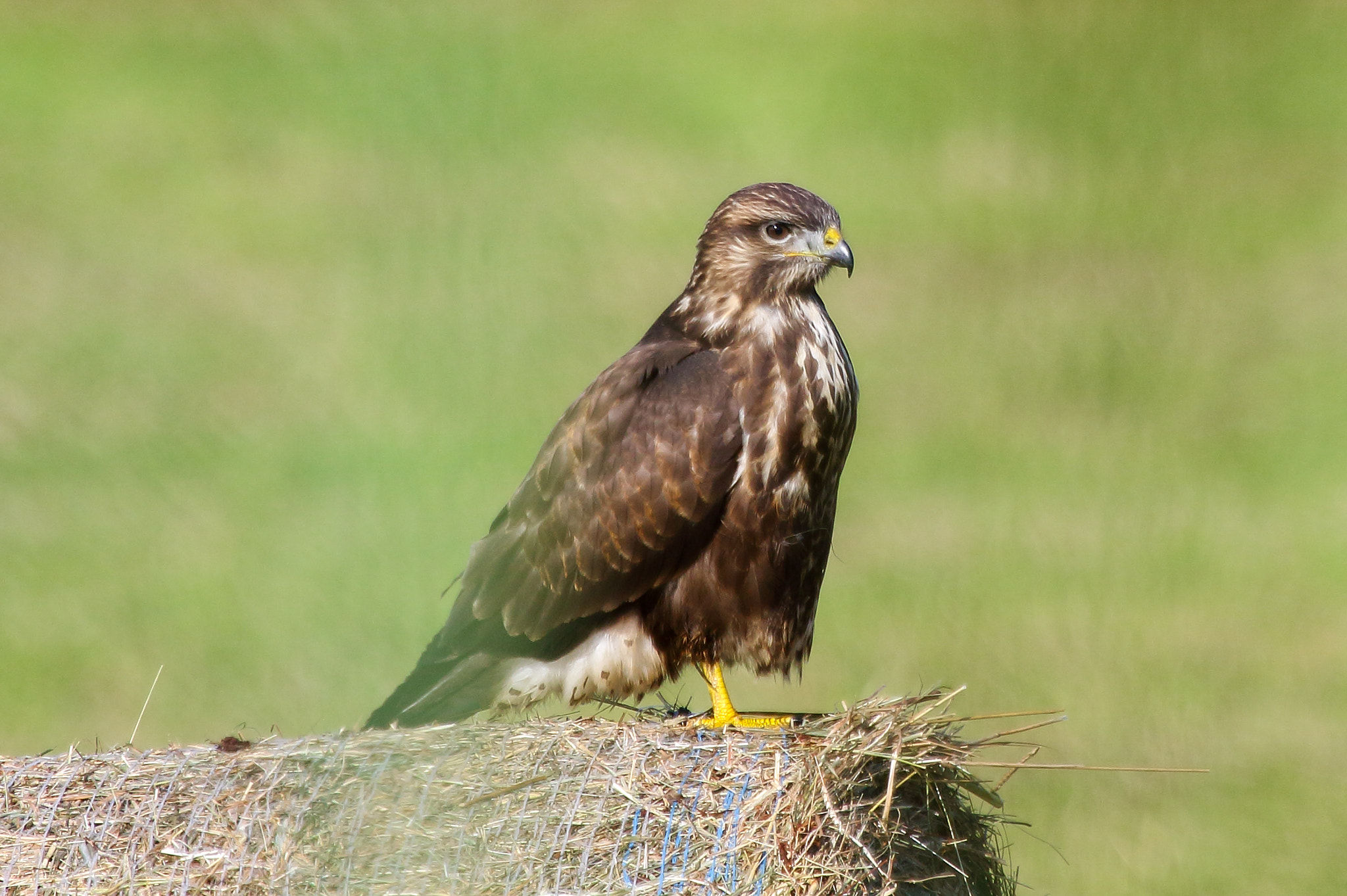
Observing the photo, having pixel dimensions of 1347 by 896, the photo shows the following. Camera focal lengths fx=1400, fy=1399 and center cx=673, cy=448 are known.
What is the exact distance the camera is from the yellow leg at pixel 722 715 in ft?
11.2

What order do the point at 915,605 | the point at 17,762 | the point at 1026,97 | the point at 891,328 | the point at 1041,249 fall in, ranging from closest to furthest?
the point at 1026,97 < the point at 17,762 < the point at 1041,249 < the point at 915,605 < the point at 891,328

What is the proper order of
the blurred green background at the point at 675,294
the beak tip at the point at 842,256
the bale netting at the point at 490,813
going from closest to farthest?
the bale netting at the point at 490,813, the beak tip at the point at 842,256, the blurred green background at the point at 675,294

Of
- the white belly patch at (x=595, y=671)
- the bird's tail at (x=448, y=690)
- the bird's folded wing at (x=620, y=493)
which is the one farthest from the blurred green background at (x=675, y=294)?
the bird's folded wing at (x=620, y=493)

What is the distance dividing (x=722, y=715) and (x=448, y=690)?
2.50 feet

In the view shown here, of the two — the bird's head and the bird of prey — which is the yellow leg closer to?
the bird of prey

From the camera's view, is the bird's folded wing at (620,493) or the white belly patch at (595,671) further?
the white belly patch at (595,671)

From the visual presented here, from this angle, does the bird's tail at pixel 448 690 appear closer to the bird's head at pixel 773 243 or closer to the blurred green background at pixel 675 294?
the blurred green background at pixel 675 294

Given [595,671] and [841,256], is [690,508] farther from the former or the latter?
[841,256]

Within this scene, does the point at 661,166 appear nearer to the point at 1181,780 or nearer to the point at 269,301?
the point at 269,301

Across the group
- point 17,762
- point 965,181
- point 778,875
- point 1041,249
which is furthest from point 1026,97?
point 965,181

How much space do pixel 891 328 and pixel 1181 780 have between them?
12.0 ft

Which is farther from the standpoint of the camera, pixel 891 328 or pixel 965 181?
pixel 891 328

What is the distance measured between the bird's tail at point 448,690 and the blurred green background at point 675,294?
20 centimetres

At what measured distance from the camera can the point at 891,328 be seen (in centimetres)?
921
